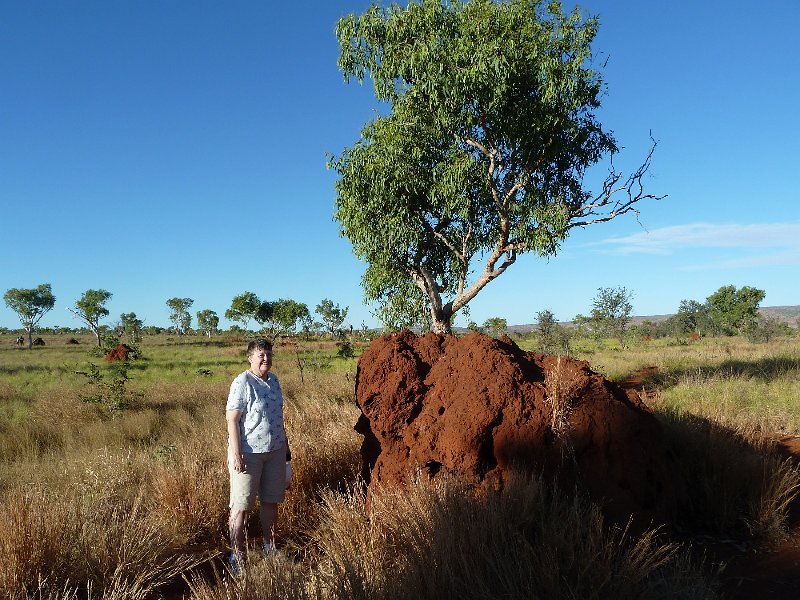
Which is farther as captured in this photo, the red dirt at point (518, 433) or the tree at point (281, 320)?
the tree at point (281, 320)

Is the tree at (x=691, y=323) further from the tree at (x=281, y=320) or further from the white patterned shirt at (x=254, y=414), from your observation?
the white patterned shirt at (x=254, y=414)

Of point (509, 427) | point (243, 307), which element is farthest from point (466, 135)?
point (243, 307)

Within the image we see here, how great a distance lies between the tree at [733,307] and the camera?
47469mm

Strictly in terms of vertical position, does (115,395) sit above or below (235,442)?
above

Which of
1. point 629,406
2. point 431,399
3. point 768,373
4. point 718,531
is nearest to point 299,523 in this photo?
point 431,399

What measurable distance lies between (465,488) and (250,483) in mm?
1649

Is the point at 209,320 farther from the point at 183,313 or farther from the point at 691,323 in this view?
the point at 691,323

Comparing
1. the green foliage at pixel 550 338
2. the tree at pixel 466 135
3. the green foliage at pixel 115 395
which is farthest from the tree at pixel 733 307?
the green foliage at pixel 115 395

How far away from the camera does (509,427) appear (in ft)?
14.5

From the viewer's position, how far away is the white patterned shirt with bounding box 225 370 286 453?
4.36m

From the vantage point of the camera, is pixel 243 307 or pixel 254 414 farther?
pixel 243 307

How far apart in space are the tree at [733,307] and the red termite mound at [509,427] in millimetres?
47915

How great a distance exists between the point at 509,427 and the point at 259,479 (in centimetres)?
200

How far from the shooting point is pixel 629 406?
482 cm
